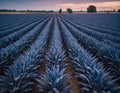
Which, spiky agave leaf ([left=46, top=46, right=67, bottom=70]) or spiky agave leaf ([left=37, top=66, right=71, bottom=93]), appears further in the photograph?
spiky agave leaf ([left=46, top=46, right=67, bottom=70])

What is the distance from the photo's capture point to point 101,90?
13.9ft

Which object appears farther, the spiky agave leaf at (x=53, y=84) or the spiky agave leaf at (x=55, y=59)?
the spiky agave leaf at (x=55, y=59)

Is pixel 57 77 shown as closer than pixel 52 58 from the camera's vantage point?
Yes

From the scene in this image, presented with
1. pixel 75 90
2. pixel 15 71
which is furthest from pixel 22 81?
pixel 75 90

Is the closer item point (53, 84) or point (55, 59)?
point (53, 84)

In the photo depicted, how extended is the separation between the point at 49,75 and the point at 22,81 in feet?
2.67

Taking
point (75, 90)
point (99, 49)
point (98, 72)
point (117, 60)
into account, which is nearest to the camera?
point (98, 72)

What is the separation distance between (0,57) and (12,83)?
279 cm

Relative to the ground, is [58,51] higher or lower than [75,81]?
higher

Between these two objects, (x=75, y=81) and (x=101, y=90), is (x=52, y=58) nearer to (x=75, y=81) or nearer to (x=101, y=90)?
(x=75, y=81)

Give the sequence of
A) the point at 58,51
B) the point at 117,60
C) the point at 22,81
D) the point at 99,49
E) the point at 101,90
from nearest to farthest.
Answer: the point at 101,90, the point at 22,81, the point at 117,60, the point at 58,51, the point at 99,49

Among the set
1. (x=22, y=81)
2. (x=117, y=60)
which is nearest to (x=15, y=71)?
(x=22, y=81)

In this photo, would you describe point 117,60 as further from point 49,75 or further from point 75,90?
point 49,75

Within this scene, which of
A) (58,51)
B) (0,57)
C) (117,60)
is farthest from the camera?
(58,51)
